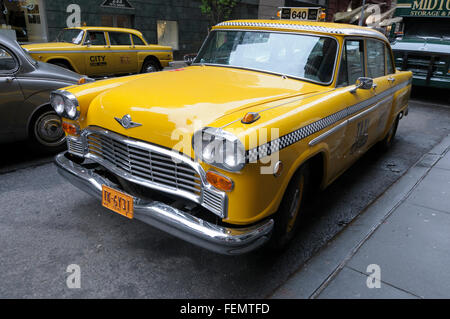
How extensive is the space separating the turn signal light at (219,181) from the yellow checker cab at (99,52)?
8.35m

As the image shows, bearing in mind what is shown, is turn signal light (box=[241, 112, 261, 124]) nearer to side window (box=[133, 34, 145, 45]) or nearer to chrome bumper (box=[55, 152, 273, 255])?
chrome bumper (box=[55, 152, 273, 255])

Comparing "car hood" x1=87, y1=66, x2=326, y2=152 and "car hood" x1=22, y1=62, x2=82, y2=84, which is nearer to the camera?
"car hood" x1=87, y1=66, x2=326, y2=152

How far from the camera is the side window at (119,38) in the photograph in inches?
429

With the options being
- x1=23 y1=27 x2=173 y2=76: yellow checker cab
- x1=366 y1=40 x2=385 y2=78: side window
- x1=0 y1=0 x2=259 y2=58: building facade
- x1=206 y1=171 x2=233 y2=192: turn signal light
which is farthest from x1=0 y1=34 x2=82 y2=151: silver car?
x1=0 y1=0 x2=259 y2=58: building facade

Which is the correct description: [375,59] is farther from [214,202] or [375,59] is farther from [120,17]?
[120,17]

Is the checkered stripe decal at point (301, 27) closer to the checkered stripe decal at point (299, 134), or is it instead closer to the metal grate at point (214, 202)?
the checkered stripe decal at point (299, 134)

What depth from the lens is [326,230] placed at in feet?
11.5

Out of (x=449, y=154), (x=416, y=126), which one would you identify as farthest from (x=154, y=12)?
(x=449, y=154)

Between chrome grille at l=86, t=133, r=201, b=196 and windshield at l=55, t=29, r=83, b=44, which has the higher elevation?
windshield at l=55, t=29, r=83, b=44

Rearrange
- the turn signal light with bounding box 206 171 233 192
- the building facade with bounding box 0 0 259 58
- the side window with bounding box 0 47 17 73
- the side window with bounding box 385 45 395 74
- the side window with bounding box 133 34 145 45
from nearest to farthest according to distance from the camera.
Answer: the turn signal light with bounding box 206 171 233 192, the side window with bounding box 0 47 17 73, the side window with bounding box 385 45 395 74, the side window with bounding box 133 34 145 45, the building facade with bounding box 0 0 259 58

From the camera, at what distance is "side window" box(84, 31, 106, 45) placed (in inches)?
405

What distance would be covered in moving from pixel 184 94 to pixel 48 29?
44.3ft

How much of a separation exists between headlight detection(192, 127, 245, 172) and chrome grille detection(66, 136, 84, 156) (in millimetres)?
1316
